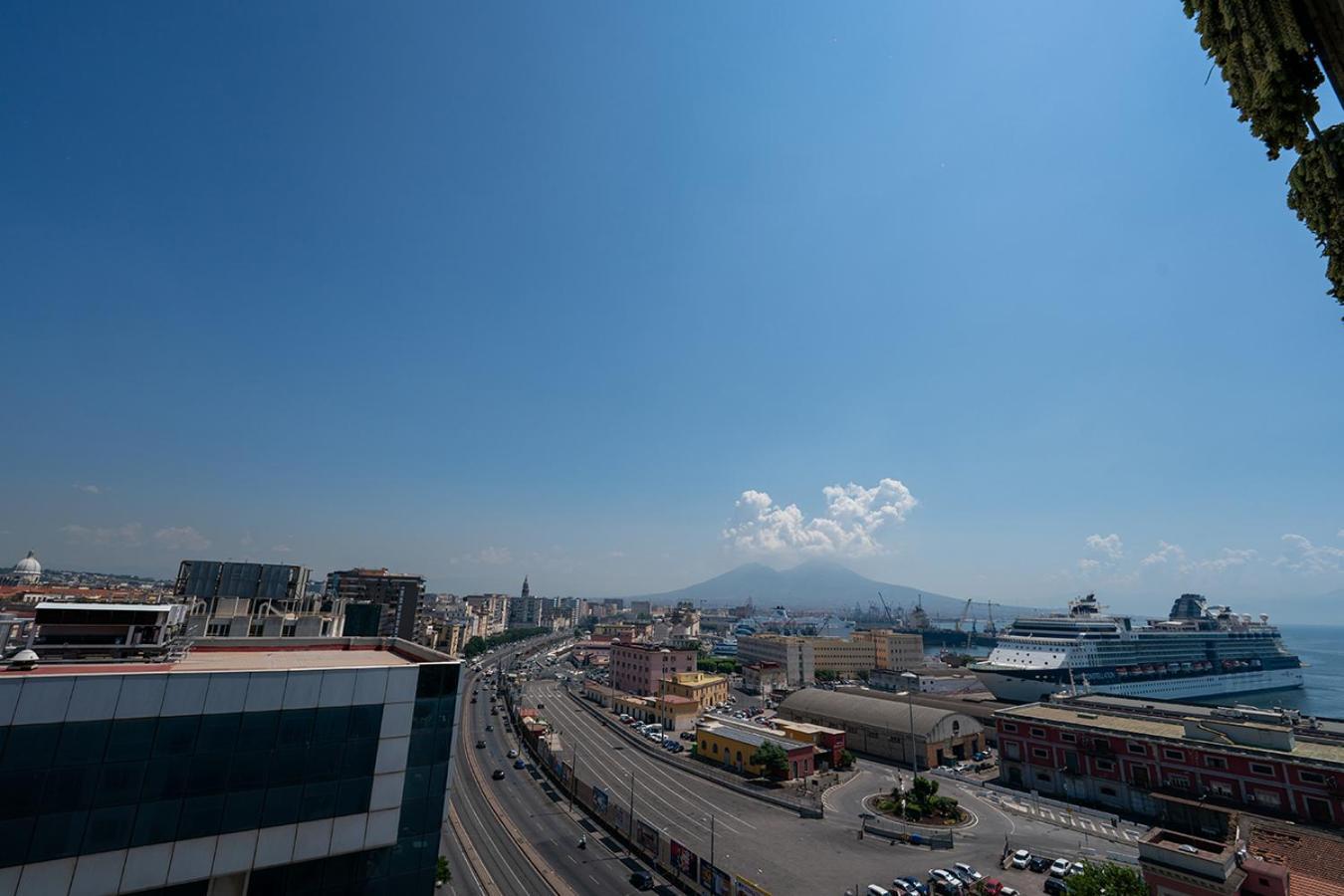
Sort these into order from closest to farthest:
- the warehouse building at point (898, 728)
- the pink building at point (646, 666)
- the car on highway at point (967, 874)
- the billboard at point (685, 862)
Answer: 1. the billboard at point (685, 862)
2. the car on highway at point (967, 874)
3. the warehouse building at point (898, 728)
4. the pink building at point (646, 666)

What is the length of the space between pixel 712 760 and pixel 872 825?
80.9 feet

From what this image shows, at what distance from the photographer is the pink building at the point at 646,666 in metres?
110

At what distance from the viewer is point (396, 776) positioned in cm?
1858

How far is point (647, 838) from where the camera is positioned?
41.0 meters

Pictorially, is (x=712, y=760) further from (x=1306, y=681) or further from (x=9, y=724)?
(x=1306, y=681)

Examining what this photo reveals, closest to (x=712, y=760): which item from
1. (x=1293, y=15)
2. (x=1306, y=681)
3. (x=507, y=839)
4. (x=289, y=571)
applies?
(x=507, y=839)

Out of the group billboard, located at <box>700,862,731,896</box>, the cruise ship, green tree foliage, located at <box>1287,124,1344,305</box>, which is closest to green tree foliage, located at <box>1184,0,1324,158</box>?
green tree foliage, located at <box>1287,124,1344,305</box>

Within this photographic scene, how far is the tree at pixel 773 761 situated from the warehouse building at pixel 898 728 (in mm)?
15880

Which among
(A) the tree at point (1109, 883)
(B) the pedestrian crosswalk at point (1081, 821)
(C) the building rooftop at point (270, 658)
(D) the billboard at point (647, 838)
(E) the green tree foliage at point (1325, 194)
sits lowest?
(B) the pedestrian crosswalk at point (1081, 821)

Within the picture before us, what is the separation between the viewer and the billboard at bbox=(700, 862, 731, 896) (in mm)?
34219

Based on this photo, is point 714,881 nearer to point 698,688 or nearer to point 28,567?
point 698,688

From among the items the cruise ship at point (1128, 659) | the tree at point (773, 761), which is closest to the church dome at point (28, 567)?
the tree at point (773, 761)

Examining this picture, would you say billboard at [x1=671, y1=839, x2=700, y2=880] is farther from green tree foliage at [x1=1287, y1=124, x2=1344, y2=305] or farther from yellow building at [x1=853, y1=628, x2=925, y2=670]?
yellow building at [x1=853, y1=628, x2=925, y2=670]

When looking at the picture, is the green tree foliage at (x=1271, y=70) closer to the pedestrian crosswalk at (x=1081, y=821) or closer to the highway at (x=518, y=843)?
the highway at (x=518, y=843)
